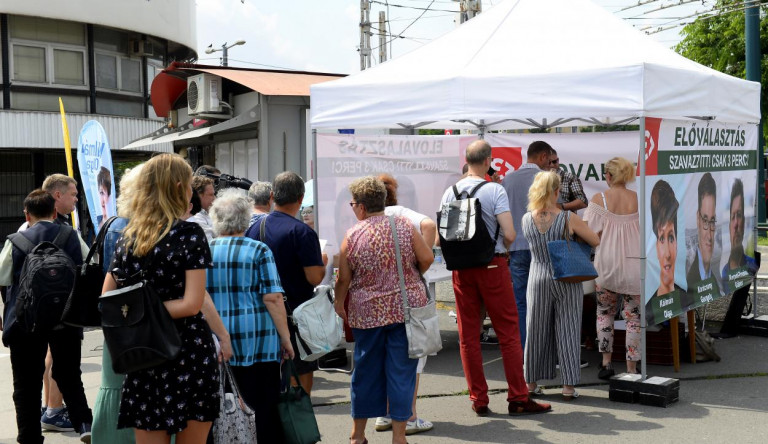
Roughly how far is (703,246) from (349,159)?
3.25 metres

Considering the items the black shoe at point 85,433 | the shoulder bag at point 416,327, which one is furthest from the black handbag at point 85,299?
the shoulder bag at point 416,327

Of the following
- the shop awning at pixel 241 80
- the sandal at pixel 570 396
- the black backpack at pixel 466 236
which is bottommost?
the sandal at pixel 570 396

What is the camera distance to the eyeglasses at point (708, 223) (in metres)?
7.08

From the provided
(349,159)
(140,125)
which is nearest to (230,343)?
(349,159)

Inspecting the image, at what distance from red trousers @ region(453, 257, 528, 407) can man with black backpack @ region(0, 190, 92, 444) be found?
2.53m

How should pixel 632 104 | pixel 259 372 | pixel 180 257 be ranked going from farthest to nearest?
pixel 632 104 < pixel 259 372 < pixel 180 257

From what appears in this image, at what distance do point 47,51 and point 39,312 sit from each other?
18953mm

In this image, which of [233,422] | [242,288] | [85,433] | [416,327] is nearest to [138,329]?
[233,422]

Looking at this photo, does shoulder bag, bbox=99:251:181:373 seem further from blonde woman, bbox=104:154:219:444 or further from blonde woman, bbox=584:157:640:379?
blonde woman, bbox=584:157:640:379

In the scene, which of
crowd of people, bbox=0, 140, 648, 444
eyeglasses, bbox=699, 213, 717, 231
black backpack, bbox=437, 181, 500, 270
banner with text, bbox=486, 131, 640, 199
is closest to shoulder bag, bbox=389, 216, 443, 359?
crowd of people, bbox=0, 140, 648, 444

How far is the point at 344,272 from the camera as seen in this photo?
16.6 feet

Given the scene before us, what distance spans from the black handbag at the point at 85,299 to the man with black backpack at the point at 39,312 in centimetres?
86

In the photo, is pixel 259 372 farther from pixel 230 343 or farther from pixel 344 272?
pixel 344 272
